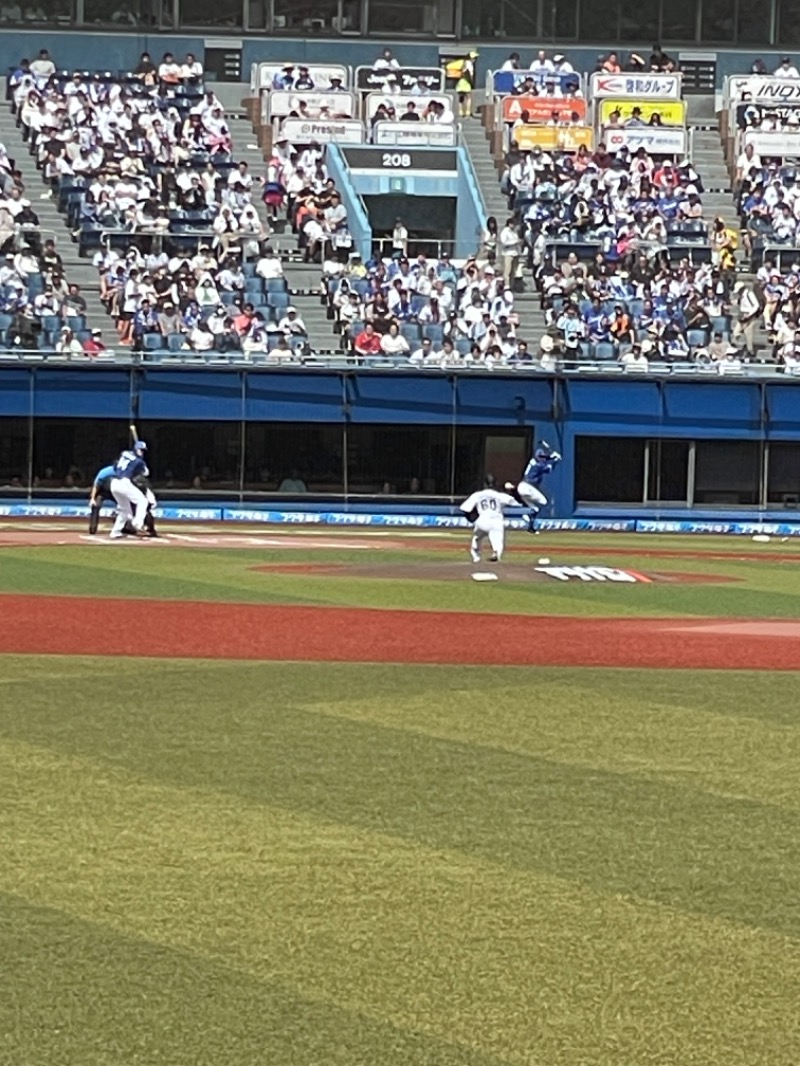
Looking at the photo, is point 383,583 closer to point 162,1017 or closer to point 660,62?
point 162,1017

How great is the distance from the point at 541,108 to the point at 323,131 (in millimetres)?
5224

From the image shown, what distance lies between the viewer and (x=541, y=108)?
49062 mm

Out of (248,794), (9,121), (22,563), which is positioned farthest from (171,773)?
(9,121)

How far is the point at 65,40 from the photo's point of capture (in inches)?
2030

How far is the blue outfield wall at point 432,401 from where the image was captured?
39312 millimetres

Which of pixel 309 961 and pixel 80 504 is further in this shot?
pixel 80 504

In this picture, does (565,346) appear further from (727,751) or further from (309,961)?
(309,961)

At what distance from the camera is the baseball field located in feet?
20.0

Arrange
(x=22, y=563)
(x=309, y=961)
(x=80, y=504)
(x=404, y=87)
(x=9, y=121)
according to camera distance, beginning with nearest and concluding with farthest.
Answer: (x=309, y=961), (x=22, y=563), (x=80, y=504), (x=9, y=121), (x=404, y=87)

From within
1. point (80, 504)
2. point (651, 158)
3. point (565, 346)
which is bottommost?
point (80, 504)

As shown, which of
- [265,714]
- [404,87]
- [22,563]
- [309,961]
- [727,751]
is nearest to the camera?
[309,961]

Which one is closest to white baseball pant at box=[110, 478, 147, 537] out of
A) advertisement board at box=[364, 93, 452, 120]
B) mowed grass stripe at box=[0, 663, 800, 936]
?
mowed grass stripe at box=[0, 663, 800, 936]

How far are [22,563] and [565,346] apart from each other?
17.5m

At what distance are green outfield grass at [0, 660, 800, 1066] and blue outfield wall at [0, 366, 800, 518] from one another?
86.1ft
